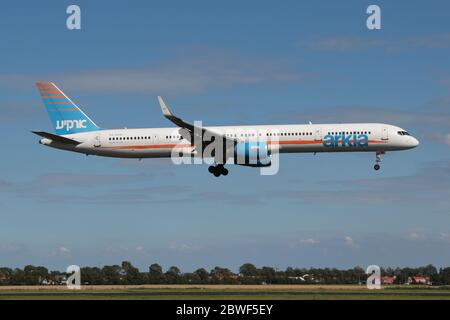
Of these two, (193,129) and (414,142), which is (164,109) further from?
(414,142)

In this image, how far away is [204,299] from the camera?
51.0 meters

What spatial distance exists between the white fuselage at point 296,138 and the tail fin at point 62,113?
6.55 m

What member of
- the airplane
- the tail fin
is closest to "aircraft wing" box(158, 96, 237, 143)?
the airplane

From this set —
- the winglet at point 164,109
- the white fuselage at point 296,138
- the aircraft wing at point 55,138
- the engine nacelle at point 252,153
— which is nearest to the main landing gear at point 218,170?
the white fuselage at point 296,138

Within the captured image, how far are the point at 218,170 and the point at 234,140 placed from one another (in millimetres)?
4734

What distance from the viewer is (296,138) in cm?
7375

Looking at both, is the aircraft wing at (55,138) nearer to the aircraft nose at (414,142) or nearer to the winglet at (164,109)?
the winglet at (164,109)

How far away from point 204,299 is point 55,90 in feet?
142

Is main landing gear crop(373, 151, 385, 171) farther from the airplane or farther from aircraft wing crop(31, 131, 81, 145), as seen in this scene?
aircraft wing crop(31, 131, 81, 145)

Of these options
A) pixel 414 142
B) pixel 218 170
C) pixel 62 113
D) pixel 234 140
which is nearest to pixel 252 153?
pixel 234 140
